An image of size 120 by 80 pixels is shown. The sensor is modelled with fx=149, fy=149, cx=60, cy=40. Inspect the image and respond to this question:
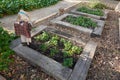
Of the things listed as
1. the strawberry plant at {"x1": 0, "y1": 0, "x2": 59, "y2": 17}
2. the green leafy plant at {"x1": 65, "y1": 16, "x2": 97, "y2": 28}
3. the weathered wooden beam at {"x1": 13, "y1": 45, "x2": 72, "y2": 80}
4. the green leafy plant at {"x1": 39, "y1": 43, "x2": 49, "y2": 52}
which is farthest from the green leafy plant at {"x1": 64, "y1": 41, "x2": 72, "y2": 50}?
the strawberry plant at {"x1": 0, "y1": 0, "x2": 59, "y2": 17}

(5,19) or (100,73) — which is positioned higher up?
(5,19)

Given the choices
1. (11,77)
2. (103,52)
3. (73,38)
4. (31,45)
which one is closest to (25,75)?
(11,77)

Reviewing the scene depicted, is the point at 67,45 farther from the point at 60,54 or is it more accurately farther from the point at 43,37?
the point at 43,37

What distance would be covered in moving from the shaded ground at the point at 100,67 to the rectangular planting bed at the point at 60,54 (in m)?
0.17

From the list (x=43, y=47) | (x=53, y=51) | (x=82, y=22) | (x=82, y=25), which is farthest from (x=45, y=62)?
(x=82, y=22)

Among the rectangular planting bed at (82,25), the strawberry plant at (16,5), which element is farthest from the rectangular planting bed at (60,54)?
the strawberry plant at (16,5)

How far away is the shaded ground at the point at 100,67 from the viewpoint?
3025 millimetres

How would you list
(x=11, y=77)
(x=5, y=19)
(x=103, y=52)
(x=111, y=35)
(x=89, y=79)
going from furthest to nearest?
(x=5, y=19), (x=111, y=35), (x=103, y=52), (x=89, y=79), (x=11, y=77)

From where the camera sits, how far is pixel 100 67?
3537 millimetres

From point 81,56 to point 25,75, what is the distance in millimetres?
→ 1337

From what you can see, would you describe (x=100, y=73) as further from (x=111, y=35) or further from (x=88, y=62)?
(x=111, y=35)

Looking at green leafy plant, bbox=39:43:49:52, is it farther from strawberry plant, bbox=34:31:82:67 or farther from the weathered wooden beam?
the weathered wooden beam

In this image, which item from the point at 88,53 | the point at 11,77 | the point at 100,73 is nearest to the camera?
the point at 11,77

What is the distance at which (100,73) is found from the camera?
132 inches
